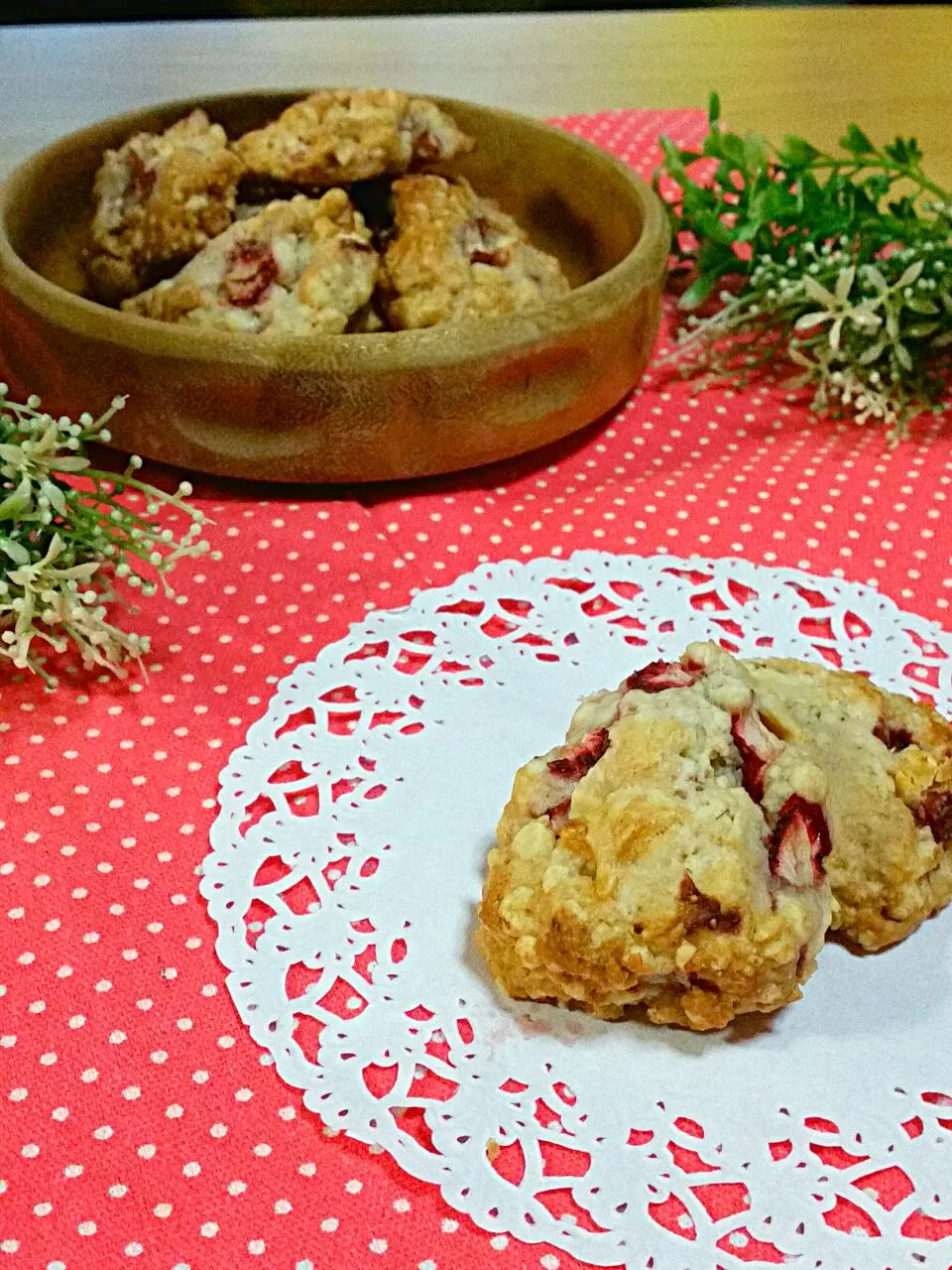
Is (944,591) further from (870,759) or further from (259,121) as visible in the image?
(259,121)

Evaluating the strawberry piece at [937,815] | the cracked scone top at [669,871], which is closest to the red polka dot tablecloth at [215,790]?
the cracked scone top at [669,871]

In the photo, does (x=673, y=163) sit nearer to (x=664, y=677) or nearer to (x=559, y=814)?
(x=664, y=677)

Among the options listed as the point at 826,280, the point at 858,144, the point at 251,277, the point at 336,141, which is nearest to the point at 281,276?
the point at 251,277

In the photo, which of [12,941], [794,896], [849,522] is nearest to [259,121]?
[849,522]

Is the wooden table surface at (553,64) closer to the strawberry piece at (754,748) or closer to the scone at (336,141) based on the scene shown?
the scone at (336,141)

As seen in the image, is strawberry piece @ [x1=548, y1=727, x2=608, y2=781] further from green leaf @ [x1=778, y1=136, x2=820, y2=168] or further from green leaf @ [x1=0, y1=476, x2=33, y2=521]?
green leaf @ [x1=778, y1=136, x2=820, y2=168]

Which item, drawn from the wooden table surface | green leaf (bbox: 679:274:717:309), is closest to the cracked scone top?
green leaf (bbox: 679:274:717:309)
